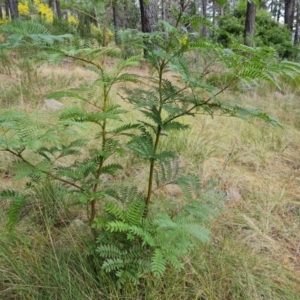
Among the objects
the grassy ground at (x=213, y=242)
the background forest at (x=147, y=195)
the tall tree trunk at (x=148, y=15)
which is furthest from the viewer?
the tall tree trunk at (x=148, y=15)

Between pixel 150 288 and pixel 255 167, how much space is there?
1424mm

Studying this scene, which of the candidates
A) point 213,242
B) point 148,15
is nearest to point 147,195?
point 213,242

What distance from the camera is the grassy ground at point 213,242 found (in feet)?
3.22

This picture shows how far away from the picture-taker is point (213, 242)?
128 centimetres

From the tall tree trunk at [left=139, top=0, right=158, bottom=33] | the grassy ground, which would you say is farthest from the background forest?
the tall tree trunk at [left=139, top=0, right=158, bottom=33]

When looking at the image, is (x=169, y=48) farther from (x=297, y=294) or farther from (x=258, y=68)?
(x=297, y=294)

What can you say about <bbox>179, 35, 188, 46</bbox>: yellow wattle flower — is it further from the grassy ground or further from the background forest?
the grassy ground

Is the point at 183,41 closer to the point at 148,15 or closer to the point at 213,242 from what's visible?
the point at 213,242

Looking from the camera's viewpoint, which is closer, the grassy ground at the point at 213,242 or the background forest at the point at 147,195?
the background forest at the point at 147,195

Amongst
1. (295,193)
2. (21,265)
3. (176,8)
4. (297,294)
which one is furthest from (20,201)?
(295,193)

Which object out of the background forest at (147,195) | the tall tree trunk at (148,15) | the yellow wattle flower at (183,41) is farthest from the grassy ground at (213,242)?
the tall tree trunk at (148,15)

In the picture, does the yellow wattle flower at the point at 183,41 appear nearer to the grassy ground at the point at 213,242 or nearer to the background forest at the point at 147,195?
the background forest at the point at 147,195

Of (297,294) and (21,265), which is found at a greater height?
(21,265)

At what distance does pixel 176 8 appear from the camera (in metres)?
0.92
